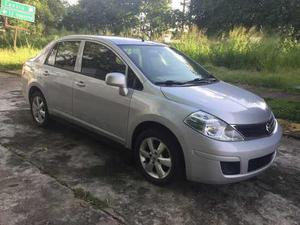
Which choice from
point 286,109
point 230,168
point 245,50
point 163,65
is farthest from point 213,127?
point 245,50

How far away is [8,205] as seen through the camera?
370 cm

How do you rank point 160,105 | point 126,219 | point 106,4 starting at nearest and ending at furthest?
point 126,219 → point 160,105 → point 106,4

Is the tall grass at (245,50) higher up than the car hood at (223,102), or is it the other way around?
the tall grass at (245,50)

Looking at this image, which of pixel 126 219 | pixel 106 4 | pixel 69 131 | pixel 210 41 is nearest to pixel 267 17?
pixel 210 41

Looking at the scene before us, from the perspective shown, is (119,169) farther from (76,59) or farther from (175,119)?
(76,59)

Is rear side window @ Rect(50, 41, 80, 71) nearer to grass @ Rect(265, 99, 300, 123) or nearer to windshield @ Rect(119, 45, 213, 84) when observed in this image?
windshield @ Rect(119, 45, 213, 84)

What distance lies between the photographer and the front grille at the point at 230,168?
12.5 ft

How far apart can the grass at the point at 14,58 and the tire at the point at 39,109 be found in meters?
9.45

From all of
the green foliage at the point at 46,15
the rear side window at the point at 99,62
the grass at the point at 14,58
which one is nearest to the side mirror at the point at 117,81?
the rear side window at the point at 99,62

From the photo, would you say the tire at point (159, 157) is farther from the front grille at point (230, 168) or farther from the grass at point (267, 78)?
the grass at point (267, 78)

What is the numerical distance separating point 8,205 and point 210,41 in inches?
503

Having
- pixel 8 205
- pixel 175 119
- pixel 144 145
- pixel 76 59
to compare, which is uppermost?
pixel 76 59

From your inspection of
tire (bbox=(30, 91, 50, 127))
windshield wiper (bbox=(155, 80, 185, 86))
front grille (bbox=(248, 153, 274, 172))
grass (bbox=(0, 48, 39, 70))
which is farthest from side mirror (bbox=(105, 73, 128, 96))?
grass (bbox=(0, 48, 39, 70))

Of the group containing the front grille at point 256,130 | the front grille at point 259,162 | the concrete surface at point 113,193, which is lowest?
the concrete surface at point 113,193
